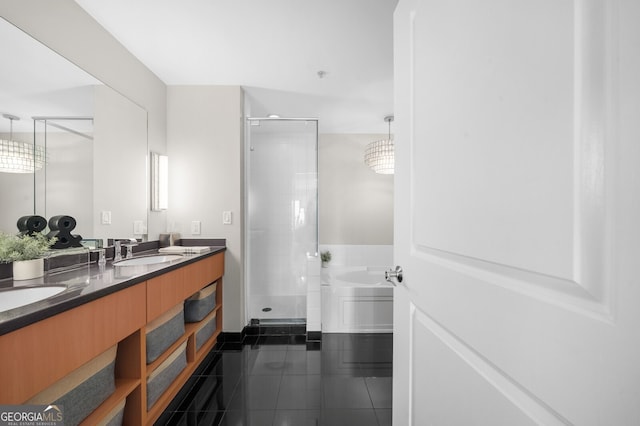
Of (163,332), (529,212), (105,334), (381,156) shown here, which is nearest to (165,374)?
(163,332)

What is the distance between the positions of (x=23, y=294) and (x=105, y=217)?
2.89 feet

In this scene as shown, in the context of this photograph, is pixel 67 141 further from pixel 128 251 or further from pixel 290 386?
pixel 290 386

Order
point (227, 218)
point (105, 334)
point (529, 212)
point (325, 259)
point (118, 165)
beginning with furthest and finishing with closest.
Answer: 1. point (325, 259)
2. point (227, 218)
3. point (118, 165)
4. point (105, 334)
5. point (529, 212)

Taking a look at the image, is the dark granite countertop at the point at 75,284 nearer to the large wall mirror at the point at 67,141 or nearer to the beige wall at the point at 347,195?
the large wall mirror at the point at 67,141

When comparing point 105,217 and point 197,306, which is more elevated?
point 105,217

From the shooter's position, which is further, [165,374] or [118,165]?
[118,165]

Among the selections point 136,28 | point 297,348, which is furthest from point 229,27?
point 297,348

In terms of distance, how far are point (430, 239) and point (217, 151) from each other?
2.42m

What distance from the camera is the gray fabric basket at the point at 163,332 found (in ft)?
5.28

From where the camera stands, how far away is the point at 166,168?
2734 mm

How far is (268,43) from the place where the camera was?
212 centimetres

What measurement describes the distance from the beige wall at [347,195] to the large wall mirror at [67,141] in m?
2.35

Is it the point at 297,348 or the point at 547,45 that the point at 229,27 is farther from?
the point at 297,348

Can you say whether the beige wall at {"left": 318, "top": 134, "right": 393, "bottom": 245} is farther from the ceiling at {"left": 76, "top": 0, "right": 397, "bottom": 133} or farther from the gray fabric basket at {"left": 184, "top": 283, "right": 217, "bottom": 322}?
the gray fabric basket at {"left": 184, "top": 283, "right": 217, "bottom": 322}
